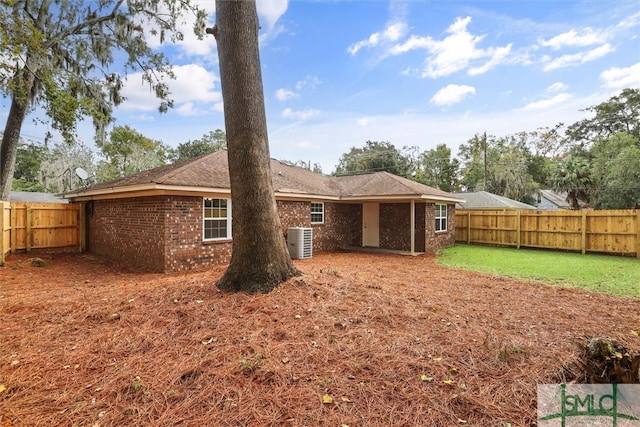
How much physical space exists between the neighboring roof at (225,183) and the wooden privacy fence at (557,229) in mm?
2362

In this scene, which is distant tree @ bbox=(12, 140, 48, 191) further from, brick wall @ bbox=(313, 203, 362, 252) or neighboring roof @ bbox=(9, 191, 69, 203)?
brick wall @ bbox=(313, 203, 362, 252)

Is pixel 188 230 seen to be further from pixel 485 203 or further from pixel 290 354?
pixel 485 203

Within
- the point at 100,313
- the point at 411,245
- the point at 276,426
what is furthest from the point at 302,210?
the point at 276,426

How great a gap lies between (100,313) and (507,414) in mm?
4996

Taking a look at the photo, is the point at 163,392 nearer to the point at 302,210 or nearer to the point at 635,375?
the point at 635,375

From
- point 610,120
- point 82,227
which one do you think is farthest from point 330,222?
point 610,120

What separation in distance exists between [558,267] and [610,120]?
34.7 meters

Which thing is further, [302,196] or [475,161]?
[475,161]

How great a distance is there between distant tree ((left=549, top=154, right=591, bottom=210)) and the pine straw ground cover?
22.6 metres

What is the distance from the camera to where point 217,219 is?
31.6 ft

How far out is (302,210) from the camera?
40.9 ft

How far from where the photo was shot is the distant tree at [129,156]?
26.2m

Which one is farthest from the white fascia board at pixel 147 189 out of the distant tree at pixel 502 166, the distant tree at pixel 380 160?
the distant tree at pixel 502 166

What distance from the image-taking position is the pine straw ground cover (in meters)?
2.51
